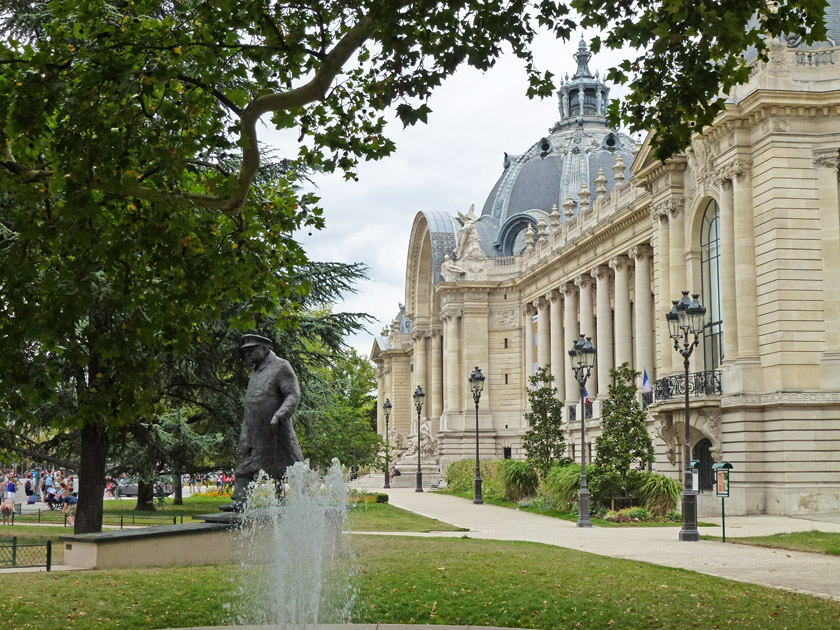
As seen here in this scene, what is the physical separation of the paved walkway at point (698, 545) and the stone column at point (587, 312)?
77.2 feet

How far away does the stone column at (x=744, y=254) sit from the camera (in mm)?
35281

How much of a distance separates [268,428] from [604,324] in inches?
1673

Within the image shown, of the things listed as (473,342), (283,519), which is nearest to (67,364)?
(283,519)

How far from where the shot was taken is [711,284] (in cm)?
3934

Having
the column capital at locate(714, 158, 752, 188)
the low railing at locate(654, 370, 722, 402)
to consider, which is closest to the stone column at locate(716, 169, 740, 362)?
the column capital at locate(714, 158, 752, 188)

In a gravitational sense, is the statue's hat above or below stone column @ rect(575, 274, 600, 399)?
below

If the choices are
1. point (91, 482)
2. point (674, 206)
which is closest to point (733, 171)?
point (674, 206)

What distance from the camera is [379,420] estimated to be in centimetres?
11762

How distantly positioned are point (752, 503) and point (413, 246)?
58.3 meters

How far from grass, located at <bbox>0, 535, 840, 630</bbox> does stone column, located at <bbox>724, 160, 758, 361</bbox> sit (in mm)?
19437

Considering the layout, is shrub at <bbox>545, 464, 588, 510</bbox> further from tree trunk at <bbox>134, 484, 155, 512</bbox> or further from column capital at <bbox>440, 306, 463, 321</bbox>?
column capital at <bbox>440, 306, 463, 321</bbox>

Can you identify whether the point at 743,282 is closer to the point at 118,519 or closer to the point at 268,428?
the point at 118,519

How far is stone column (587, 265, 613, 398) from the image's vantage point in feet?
186

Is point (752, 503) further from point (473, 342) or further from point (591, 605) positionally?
point (473, 342)
